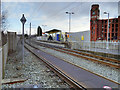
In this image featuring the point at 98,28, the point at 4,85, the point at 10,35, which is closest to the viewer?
the point at 4,85

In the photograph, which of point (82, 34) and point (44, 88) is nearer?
point (44, 88)

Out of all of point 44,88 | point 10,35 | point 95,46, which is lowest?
point 44,88

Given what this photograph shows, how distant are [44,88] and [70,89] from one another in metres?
0.95

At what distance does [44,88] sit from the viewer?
13.3 ft

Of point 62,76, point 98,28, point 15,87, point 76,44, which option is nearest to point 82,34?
point 76,44

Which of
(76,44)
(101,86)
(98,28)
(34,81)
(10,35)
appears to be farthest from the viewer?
(76,44)

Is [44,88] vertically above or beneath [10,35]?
beneath

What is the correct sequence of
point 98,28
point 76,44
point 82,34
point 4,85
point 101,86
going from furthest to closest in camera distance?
point 82,34
point 76,44
point 98,28
point 4,85
point 101,86

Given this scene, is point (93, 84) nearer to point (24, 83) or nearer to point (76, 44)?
point (24, 83)

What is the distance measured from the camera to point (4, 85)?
4.21 meters

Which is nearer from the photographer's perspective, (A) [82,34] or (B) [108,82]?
(B) [108,82]

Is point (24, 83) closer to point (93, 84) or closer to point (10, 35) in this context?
point (93, 84)

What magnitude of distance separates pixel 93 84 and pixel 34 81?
2.41m

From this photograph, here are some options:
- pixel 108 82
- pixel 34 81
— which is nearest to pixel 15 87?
pixel 34 81
